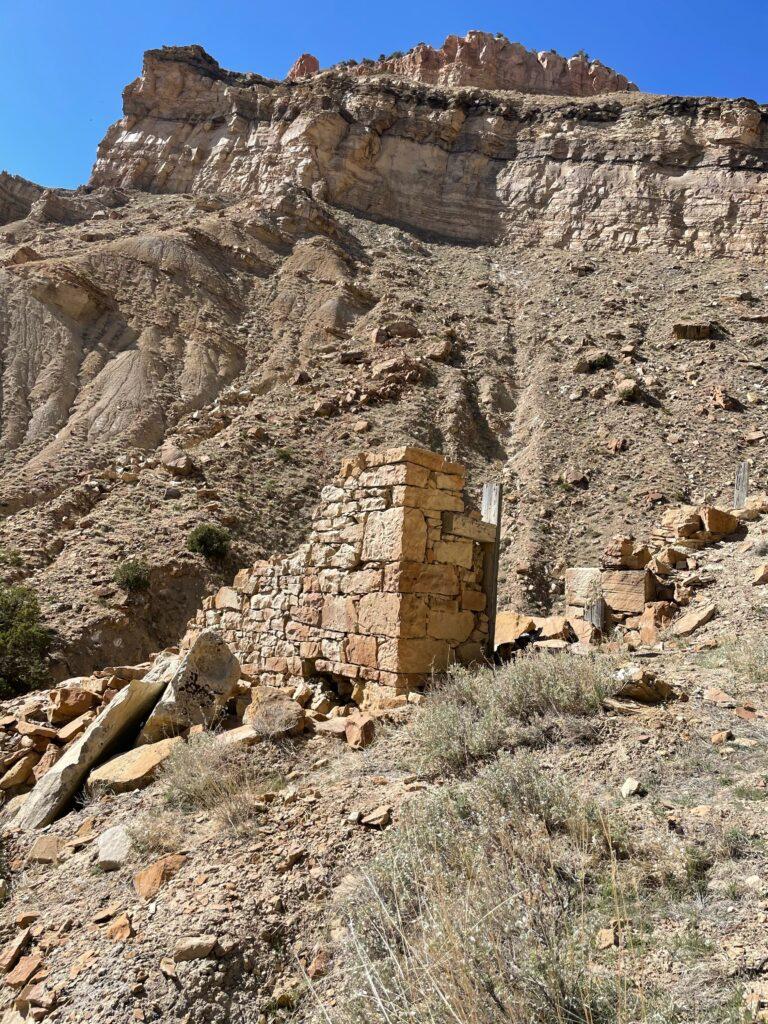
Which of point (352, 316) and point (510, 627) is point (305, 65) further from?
point (510, 627)

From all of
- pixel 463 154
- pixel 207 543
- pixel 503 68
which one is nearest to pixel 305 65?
pixel 503 68

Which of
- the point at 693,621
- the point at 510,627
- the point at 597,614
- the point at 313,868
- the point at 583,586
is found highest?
the point at 583,586

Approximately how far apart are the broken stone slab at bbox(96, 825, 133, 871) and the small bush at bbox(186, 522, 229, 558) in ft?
42.3

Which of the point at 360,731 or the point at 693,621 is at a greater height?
the point at 693,621

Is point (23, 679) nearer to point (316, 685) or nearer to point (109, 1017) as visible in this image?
point (316, 685)

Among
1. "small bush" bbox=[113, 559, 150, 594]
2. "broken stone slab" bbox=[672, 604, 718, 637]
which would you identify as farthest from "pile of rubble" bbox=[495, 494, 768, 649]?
"small bush" bbox=[113, 559, 150, 594]

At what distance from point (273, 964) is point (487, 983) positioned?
140 cm

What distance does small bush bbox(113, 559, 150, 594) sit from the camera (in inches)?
632

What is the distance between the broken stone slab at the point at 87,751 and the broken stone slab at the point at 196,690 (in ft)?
0.81

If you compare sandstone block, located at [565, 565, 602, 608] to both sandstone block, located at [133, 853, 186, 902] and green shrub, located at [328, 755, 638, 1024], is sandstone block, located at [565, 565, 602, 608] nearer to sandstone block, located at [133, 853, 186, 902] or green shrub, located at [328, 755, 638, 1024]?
green shrub, located at [328, 755, 638, 1024]

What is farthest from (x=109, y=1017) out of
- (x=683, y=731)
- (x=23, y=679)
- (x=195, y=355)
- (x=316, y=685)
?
(x=195, y=355)

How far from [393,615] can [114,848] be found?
3.09 meters

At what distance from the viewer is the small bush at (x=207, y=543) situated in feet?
57.2

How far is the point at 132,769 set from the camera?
5.83m
